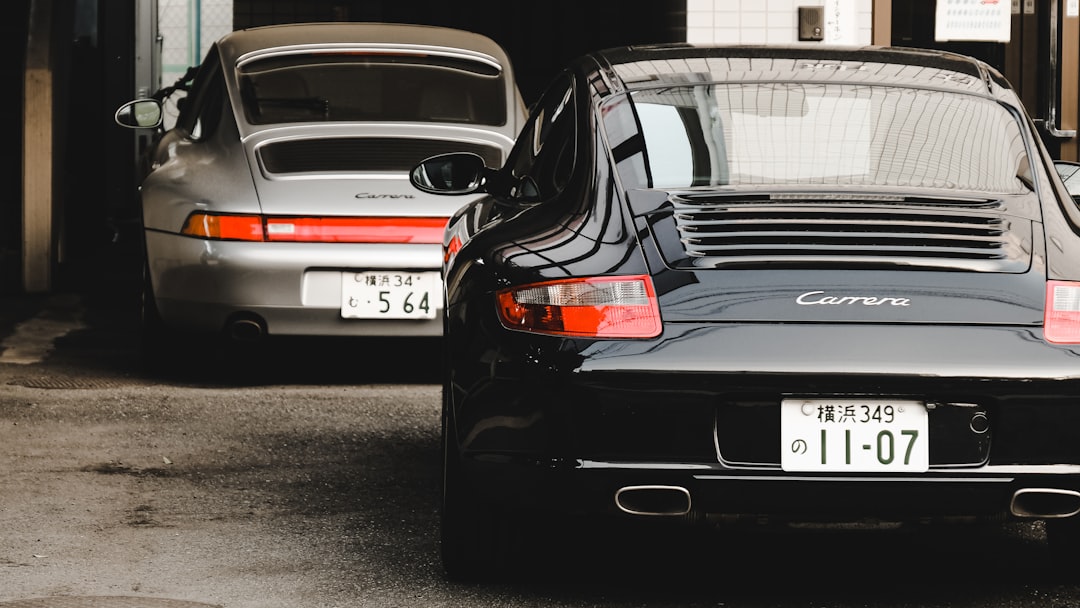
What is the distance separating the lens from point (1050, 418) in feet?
12.1

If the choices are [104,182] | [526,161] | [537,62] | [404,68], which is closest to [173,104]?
[104,182]

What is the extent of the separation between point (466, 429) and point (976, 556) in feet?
5.08

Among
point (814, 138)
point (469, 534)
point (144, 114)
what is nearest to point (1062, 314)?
point (814, 138)

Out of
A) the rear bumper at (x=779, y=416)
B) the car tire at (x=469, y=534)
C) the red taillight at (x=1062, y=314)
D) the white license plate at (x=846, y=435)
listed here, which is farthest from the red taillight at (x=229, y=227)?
the red taillight at (x=1062, y=314)

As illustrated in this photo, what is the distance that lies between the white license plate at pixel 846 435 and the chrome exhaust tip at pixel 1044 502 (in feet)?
0.77

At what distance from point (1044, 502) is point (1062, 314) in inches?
15.9

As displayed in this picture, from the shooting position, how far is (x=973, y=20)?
10.4m

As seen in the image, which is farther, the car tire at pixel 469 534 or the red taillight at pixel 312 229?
the red taillight at pixel 312 229

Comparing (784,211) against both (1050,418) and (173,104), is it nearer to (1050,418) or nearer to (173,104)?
(1050,418)

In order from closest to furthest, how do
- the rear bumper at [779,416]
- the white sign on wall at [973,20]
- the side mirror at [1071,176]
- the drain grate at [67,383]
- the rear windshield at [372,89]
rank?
the rear bumper at [779,416] → the side mirror at [1071,176] → the drain grate at [67,383] → the rear windshield at [372,89] → the white sign on wall at [973,20]

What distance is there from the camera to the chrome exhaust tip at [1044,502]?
372 cm

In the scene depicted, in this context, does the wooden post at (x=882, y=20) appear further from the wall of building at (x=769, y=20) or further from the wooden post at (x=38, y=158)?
the wooden post at (x=38, y=158)

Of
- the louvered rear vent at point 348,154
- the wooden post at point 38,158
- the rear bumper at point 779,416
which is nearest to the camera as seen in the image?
the rear bumper at point 779,416

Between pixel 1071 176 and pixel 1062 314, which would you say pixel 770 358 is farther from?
pixel 1071 176
